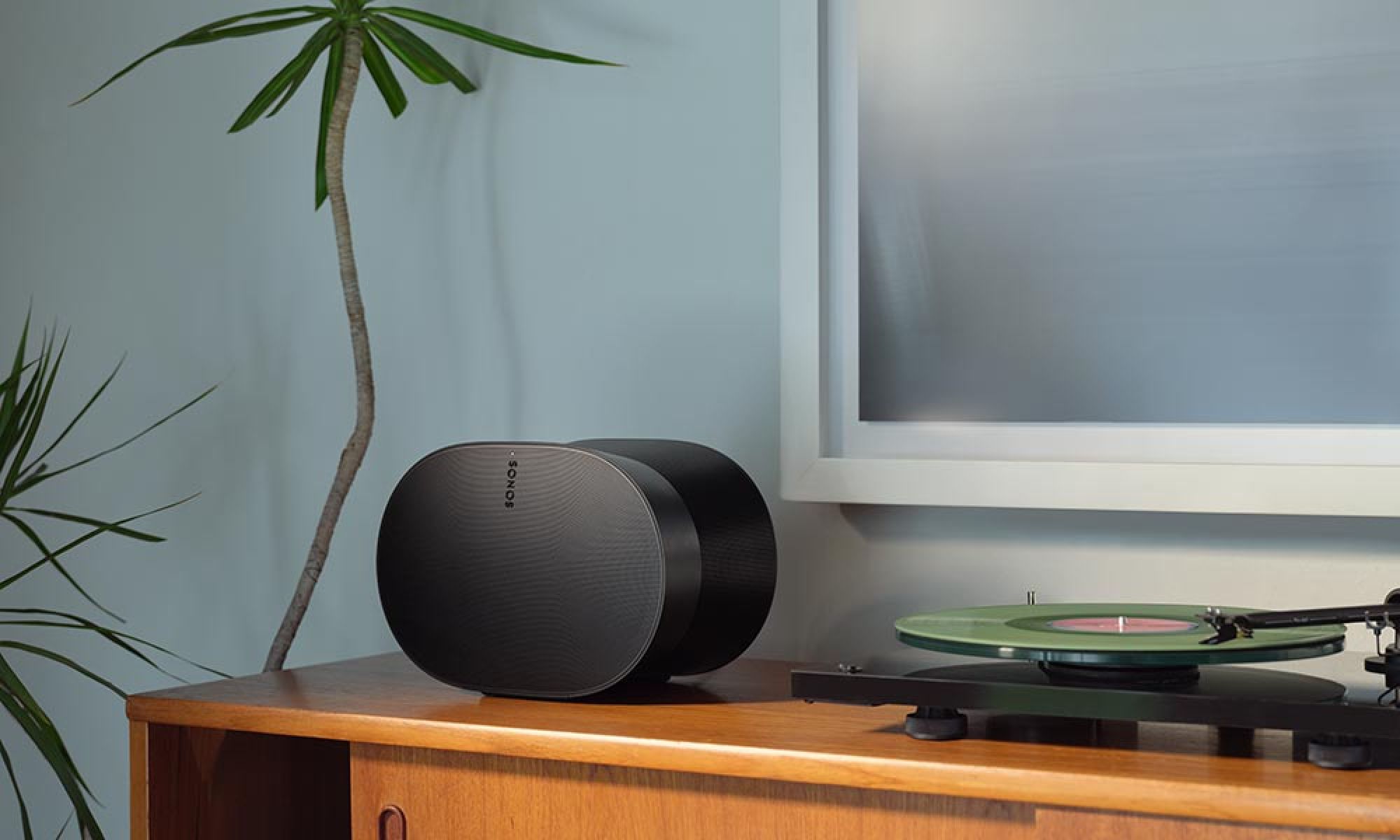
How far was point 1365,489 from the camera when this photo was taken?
1.14 metres

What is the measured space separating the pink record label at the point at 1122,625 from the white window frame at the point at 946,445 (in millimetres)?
200

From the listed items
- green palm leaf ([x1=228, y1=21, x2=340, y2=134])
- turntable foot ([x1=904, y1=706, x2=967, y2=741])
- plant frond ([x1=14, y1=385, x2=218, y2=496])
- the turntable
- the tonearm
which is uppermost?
green palm leaf ([x1=228, y1=21, x2=340, y2=134])

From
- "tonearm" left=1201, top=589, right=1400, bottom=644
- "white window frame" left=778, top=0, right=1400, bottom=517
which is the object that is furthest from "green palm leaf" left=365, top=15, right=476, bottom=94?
"tonearm" left=1201, top=589, right=1400, bottom=644

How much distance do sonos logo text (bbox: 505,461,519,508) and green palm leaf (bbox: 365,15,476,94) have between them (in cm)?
44

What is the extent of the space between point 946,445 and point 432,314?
1.75ft

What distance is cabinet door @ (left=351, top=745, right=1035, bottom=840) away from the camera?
936mm

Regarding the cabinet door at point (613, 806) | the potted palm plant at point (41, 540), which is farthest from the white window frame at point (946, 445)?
the potted palm plant at point (41, 540)

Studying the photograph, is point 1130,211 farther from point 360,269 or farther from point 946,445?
point 360,269

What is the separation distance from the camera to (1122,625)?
1010 mm

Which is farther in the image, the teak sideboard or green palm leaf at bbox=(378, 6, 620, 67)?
green palm leaf at bbox=(378, 6, 620, 67)

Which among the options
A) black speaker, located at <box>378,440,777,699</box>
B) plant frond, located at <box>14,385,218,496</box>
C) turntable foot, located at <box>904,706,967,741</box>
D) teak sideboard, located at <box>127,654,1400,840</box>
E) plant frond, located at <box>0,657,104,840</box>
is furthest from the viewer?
plant frond, located at <box>14,385,218,496</box>

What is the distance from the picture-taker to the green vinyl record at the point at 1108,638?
90 centimetres

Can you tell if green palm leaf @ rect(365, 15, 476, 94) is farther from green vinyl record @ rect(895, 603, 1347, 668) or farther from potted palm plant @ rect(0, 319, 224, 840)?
green vinyl record @ rect(895, 603, 1347, 668)

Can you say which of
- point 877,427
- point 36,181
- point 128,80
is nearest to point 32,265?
point 36,181
